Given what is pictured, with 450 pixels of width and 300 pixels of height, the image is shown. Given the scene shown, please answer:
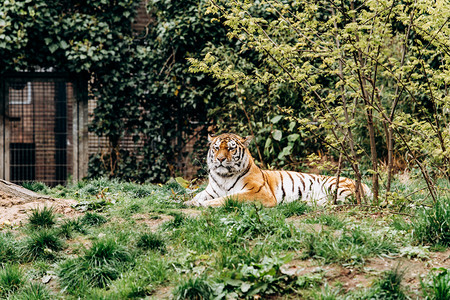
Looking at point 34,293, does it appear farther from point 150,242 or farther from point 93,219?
point 93,219

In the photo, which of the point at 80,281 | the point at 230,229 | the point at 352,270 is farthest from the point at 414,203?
the point at 80,281

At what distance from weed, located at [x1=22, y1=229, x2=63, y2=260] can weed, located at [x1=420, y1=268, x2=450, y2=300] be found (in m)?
3.05

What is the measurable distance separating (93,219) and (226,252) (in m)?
1.84

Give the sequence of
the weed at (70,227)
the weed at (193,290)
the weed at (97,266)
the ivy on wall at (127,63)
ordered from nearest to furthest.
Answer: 1. the weed at (193,290)
2. the weed at (97,266)
3. the weed at (70,227)
4. the ivy on wall at (127,63)

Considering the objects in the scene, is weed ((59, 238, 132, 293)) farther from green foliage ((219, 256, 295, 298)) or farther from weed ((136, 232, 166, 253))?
green foliage ((219, 256, 295, 298))

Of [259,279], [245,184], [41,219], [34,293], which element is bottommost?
[34,293]

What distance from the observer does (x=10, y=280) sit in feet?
12.6

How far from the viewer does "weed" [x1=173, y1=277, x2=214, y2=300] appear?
3.38 m

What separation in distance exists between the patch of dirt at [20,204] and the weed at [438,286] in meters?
3.71

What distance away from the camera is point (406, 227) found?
4094 mm

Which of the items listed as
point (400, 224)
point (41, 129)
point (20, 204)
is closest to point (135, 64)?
point (41, 129)

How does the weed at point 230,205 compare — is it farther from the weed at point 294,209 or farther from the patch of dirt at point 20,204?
the patch of dirt at point 20,204

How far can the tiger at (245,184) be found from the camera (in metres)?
5.89

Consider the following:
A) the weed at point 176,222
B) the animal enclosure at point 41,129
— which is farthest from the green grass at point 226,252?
the animal enclosure at point 41,129
